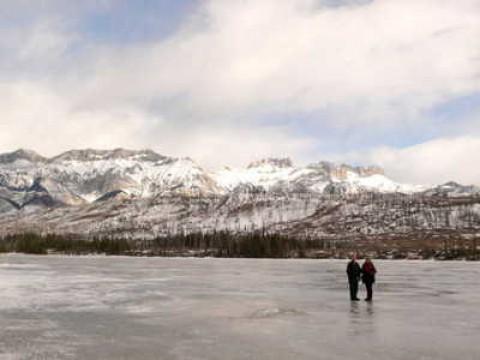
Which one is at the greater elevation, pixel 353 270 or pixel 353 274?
pixel 353 270

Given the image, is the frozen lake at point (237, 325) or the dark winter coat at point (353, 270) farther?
the dark winter coat at point (353, 270)

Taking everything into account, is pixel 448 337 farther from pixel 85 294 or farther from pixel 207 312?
pixel 85 294

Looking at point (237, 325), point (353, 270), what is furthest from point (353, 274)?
point (237, 325)

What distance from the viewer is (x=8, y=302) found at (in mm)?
34812

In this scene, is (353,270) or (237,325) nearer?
(237,325)

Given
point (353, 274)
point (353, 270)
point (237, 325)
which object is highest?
point (353, 270)

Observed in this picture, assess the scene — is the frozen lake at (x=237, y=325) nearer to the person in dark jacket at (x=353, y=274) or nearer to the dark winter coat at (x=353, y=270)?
the person in dark jacket at (x=353, y=274)

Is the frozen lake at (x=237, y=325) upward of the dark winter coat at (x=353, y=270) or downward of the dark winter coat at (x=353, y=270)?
downward

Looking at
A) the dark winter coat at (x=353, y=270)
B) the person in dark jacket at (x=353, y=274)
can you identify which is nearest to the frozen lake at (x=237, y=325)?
the person in dark jacket at (x=353, y=274)

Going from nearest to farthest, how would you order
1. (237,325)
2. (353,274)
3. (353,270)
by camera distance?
(237,325) → (353,270) → (353,274)

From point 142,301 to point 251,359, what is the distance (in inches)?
768

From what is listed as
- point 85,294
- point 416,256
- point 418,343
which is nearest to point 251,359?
point 418,343

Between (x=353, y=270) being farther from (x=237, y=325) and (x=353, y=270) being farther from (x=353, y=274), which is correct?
(x=237, y=325)

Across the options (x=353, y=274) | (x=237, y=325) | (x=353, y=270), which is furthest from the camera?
(x=353, y=274)
